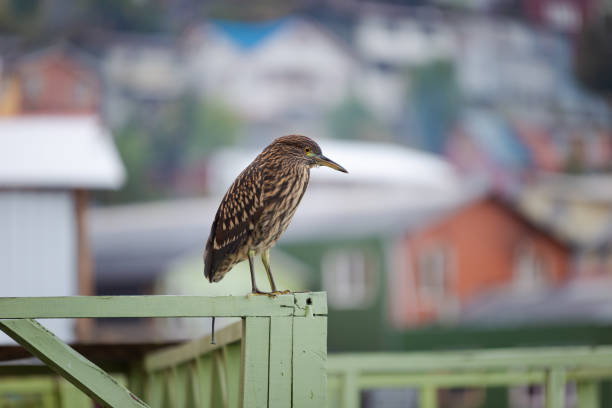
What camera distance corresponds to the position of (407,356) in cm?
314

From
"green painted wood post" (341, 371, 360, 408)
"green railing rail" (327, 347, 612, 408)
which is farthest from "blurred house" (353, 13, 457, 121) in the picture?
"green painted wood post" (341, 371, 360, 408)

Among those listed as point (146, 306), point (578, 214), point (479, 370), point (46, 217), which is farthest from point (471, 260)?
point (146, 306)

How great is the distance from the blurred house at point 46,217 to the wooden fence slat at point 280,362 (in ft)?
10.4

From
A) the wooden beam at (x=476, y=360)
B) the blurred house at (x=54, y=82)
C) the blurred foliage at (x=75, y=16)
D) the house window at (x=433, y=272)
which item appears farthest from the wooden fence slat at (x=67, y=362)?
the house window at (x=433, y=272)

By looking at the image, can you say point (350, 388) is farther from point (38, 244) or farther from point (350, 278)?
point (350, 278)

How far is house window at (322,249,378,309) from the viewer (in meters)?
7.28

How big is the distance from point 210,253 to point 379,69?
5.40 m

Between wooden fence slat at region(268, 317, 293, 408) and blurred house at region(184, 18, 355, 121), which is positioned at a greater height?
blurred house at region(184, 18, 355, 121)

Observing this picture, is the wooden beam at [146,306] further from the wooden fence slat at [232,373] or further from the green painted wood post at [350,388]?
the green painted wood post at [350,388]

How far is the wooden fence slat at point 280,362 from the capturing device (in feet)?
5.69

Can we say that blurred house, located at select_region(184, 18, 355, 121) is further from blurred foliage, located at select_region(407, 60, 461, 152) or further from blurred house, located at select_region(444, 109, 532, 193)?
blurred house, located at select_region(444, 109, 532, 193)

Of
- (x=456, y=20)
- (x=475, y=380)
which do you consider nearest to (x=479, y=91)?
(x=456, y=20)

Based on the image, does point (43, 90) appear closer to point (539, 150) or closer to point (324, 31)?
point (324, 31)

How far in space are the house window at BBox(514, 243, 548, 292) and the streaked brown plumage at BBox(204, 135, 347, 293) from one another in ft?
18.4
